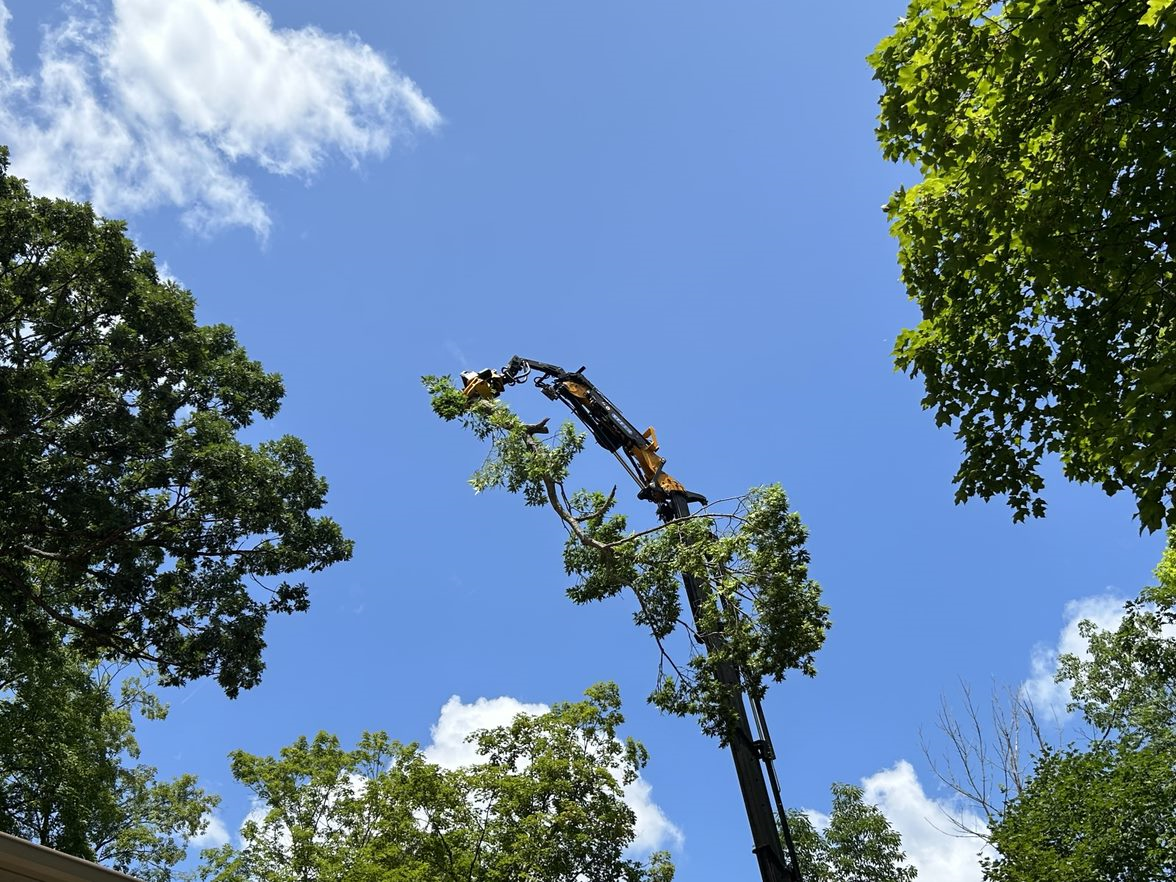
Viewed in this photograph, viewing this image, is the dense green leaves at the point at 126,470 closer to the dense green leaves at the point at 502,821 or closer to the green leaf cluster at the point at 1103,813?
the dense green leaves at the point at 502,821

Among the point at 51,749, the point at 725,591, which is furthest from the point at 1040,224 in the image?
the point at 51,749

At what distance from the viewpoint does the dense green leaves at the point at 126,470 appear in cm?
1085

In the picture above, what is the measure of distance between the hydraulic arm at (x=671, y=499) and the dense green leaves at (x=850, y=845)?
1393cm

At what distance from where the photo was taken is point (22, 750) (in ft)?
42.8

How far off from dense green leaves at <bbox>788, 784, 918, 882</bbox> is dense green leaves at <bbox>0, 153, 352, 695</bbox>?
15285mm

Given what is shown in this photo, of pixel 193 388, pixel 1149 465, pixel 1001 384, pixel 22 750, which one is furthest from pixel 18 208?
pixel 1149 465

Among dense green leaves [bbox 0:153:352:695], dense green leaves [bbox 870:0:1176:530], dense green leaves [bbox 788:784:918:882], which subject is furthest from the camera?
dense green leaves [bbox 788:784:918:882]

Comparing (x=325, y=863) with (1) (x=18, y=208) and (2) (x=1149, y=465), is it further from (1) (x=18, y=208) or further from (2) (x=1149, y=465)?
(2) (x=1149, y=465)

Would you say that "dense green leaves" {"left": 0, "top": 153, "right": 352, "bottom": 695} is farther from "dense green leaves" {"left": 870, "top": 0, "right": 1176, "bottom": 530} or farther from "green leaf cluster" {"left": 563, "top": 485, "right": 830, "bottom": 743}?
"dense green leaves" {"left": 870, "top": 0, "right": 1176, "bottom": 530}

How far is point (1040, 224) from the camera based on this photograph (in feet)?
18.9

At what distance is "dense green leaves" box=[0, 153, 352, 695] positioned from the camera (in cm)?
1085

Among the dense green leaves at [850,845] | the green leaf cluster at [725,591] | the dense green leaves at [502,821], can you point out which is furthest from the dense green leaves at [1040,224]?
the dense green leaves at [850,845]

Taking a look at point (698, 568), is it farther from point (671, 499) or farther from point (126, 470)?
point (126, 470)

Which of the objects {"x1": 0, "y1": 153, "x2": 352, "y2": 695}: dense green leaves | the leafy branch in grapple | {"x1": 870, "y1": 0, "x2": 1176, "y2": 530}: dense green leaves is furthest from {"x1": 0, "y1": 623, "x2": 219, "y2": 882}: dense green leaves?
{"x1": 870, "y1": 0, "x2": 1176, "y2": 530}: dense green leaves
